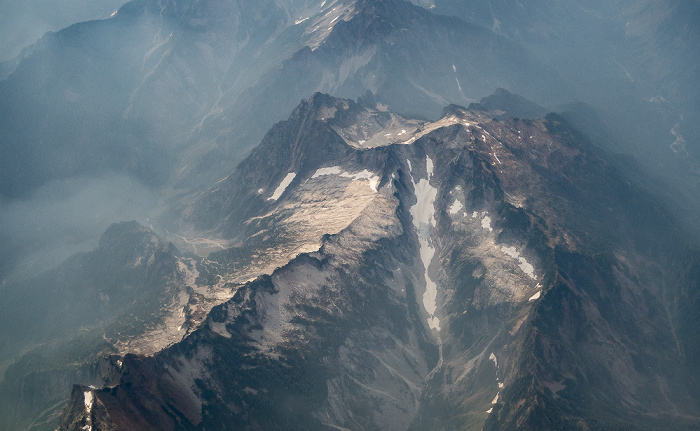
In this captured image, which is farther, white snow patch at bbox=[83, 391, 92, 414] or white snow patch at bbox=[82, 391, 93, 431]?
white snow patch at bbox=[83, 391, 92, 414]

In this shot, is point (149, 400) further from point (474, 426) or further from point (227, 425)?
point (474, 426)

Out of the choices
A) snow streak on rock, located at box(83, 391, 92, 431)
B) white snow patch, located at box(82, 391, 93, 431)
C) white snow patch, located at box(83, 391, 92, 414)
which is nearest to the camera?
white snow patch, located at box(82, 391, 93, 431)

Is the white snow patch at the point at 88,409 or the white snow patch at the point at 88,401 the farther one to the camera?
the white snow patch at the point at 88,401

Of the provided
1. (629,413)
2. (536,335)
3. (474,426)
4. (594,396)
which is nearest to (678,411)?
(629,413)

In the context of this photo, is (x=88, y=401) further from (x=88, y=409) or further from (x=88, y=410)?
(x=88, y=410)

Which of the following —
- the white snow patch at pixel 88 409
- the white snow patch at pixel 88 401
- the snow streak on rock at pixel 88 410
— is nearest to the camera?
the white snow patch at pixel 88 409

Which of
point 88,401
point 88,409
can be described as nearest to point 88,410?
point 88,409

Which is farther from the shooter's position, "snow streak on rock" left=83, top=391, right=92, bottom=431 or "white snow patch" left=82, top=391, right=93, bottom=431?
"snow streak on rock" left=83, top=391, right=92, bottom=431

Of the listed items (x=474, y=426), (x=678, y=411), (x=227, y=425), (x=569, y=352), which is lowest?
(x=678, y=411)

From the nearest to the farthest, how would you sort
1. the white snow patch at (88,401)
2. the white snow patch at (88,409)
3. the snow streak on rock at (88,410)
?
the white snow patch at (88,409), the snow streak on rock at (88,410), the white snow patch at (88,401)

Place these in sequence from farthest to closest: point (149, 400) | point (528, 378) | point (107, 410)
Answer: point (528, 378)
point (149, 400)
point (107, 410)

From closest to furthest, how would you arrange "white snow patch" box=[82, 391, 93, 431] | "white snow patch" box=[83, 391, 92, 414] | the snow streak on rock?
"white snow patch" box=[82, 391, 93, 431] → the snow streak on rock → "white snow patch" box=[83, 391, 92, 414]
